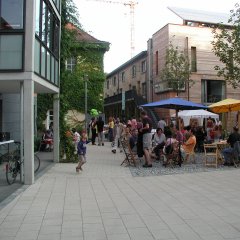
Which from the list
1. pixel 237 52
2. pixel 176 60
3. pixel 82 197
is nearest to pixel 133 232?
pixel 82 197

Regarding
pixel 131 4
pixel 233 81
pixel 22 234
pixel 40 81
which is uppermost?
pixel 131 4

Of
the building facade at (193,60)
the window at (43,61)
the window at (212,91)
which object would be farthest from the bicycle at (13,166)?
the window at (212,91)

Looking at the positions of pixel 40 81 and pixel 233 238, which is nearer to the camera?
pixel 233 238

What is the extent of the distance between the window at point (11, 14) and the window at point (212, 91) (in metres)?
Result: 25.7

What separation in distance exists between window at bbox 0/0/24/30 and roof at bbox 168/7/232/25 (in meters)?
27.2

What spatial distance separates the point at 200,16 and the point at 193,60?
646 centimetres

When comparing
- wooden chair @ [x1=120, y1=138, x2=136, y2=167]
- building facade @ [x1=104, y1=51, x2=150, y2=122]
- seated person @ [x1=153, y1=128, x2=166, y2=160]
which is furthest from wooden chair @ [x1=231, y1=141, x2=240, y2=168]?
building facade @ [x1=104, y1=51, x2=150, y2=122]

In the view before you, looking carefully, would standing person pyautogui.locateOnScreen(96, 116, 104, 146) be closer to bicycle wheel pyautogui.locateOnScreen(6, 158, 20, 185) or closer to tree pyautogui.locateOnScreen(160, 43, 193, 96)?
tree pyautogui.locateOnScreen(160, 43, 193, 96)

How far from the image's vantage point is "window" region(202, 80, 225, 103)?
35.5 m

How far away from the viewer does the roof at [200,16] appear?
37625 millimetres

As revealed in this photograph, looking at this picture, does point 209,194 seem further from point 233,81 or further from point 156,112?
point 156,112

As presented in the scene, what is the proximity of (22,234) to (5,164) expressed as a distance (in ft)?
16.8

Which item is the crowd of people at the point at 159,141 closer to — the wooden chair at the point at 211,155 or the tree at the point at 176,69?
the wooden chair at the point at 211,155

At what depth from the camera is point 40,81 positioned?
1241 centimetres
